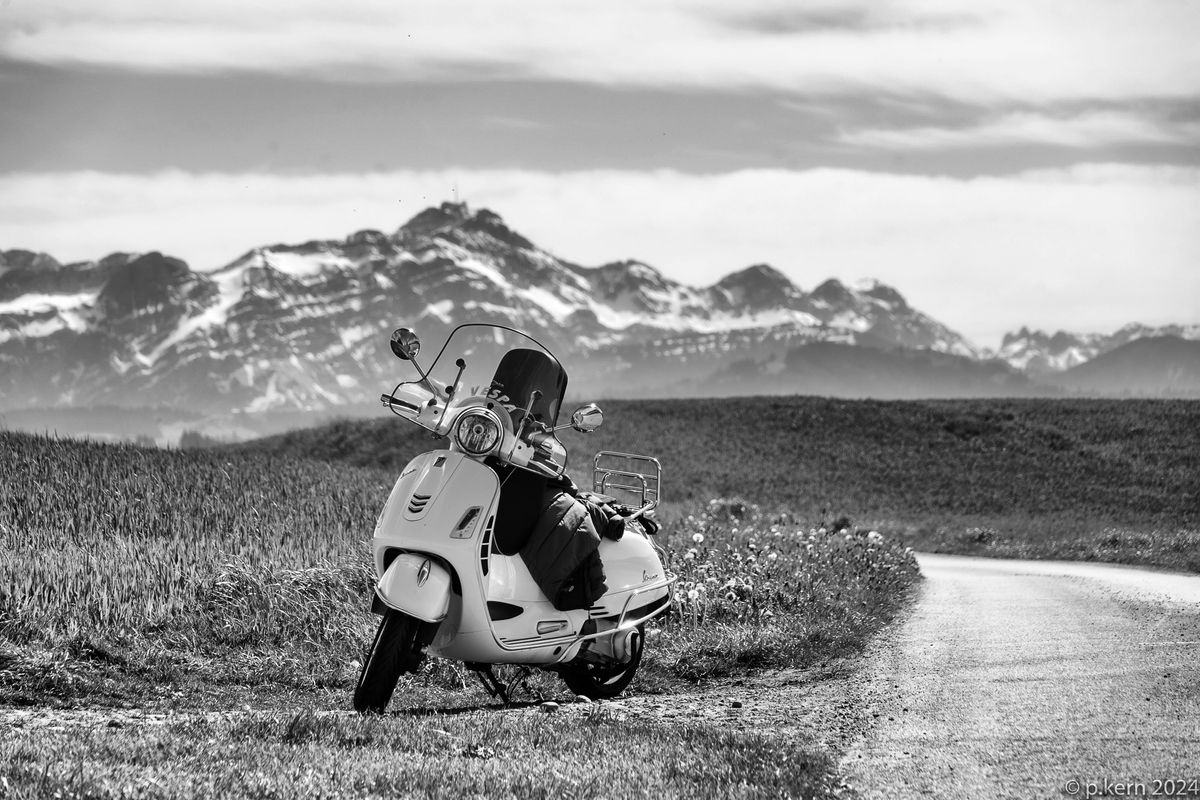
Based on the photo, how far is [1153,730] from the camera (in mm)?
7082

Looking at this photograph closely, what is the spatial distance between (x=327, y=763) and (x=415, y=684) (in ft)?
13.1

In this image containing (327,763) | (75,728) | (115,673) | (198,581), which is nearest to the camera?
(327,763)

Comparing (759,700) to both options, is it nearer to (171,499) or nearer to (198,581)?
(198,581)

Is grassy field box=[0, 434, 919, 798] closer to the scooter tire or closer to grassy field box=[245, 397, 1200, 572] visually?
the scooter tire

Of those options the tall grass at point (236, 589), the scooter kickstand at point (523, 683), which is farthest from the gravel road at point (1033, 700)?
the scooter kickstand at point (523, 683)

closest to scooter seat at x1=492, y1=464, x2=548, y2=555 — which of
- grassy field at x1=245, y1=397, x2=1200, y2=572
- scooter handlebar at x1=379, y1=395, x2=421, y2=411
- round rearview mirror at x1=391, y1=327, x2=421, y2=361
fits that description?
scooter handlebar at x1=379, y1=395, x2=421, y2=411

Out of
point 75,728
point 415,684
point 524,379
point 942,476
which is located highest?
point 524,379

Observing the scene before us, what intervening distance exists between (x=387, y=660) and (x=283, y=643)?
3.75 m

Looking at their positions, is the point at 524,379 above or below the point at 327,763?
above

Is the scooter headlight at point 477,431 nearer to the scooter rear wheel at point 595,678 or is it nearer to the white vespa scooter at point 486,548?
the white vespa scooter at point 486,548

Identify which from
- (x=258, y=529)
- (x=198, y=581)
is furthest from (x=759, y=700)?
(x=258, y=529)

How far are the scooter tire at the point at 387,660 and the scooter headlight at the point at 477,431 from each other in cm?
110

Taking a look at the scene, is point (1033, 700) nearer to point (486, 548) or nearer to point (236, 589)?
point (486, 548)

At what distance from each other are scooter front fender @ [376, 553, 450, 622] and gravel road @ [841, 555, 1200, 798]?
2481 millimetres
